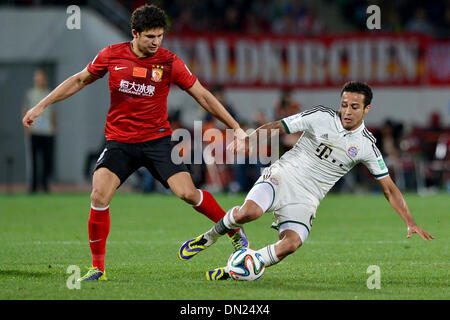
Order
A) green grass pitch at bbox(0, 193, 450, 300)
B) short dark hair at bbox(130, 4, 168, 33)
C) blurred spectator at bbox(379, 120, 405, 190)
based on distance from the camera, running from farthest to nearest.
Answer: blurred spectator at bbox(379, 120, 405, 190) < short dark hair at bbox(130, 4, 168, 33) < green grass pitch at bbox(0, 193, 450, 300)

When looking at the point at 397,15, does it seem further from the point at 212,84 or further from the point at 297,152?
the point at 297,152

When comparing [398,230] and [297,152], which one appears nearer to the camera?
[297,152]

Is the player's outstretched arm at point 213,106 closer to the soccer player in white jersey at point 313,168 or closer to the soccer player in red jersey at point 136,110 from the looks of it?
the soccer player in red jersey at point 136,110

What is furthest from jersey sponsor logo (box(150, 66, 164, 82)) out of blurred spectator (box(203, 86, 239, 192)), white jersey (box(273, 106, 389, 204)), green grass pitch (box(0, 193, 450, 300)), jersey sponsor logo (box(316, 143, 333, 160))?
blurred spectator (box(203, 86, 239, 192))

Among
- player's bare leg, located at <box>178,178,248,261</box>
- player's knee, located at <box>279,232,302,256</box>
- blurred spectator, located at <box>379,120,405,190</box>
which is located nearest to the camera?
player's knee, located at <box>279,232,302,256</box>

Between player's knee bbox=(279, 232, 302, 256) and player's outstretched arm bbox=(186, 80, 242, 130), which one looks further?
player's outstretched arm bbox=(186, 80, 242, 130)

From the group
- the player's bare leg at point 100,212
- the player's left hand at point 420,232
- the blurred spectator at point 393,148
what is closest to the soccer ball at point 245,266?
the player's bare leg at point 100,212

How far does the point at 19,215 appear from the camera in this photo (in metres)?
12.5

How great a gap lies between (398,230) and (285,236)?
450 centimetres

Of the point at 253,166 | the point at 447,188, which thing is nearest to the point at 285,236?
the point at 253,166

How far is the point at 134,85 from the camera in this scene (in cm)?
696

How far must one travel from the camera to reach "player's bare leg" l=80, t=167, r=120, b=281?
6.78 metres

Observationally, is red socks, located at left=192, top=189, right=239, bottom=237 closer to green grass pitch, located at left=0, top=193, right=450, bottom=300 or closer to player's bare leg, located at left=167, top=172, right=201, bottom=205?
player's bare leg, located at left=167, top=172, right=201, bottom=205

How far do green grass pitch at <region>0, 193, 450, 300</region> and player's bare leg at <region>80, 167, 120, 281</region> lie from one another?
8.6 inches
